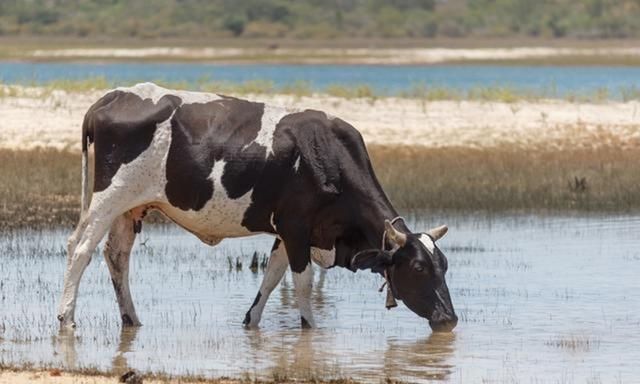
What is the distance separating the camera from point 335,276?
15.3m

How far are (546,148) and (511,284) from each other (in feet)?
35.6

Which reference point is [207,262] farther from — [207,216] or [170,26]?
[170,26]

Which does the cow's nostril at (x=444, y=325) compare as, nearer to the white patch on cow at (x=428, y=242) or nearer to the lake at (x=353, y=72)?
the white patch on cow at (x=428, y=242)

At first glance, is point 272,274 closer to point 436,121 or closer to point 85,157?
point 85,157

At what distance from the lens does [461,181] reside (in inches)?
850

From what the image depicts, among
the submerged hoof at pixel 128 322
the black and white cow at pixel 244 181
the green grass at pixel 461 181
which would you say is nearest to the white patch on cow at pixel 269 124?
the black and white cow at pixel 244 181

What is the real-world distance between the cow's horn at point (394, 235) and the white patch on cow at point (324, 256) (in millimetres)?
618

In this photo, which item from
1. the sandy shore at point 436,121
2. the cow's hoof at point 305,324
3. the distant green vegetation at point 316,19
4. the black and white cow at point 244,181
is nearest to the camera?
the black and white cow at point 244,181

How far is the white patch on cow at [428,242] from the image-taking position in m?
11.6

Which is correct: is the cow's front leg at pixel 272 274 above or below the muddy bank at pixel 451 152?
below

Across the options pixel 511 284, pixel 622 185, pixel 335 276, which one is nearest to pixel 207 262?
pixel 335 276

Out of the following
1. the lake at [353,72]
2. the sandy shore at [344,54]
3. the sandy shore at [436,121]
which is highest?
the sandy shore at [344,54]

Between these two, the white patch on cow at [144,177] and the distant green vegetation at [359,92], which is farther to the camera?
the distant green vegetation at [359,92]

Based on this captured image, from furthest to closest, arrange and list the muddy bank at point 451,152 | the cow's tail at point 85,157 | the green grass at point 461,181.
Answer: the muddy bank at point 451,152, the green grass at point 461,181, the cow's tail at point 85,157
